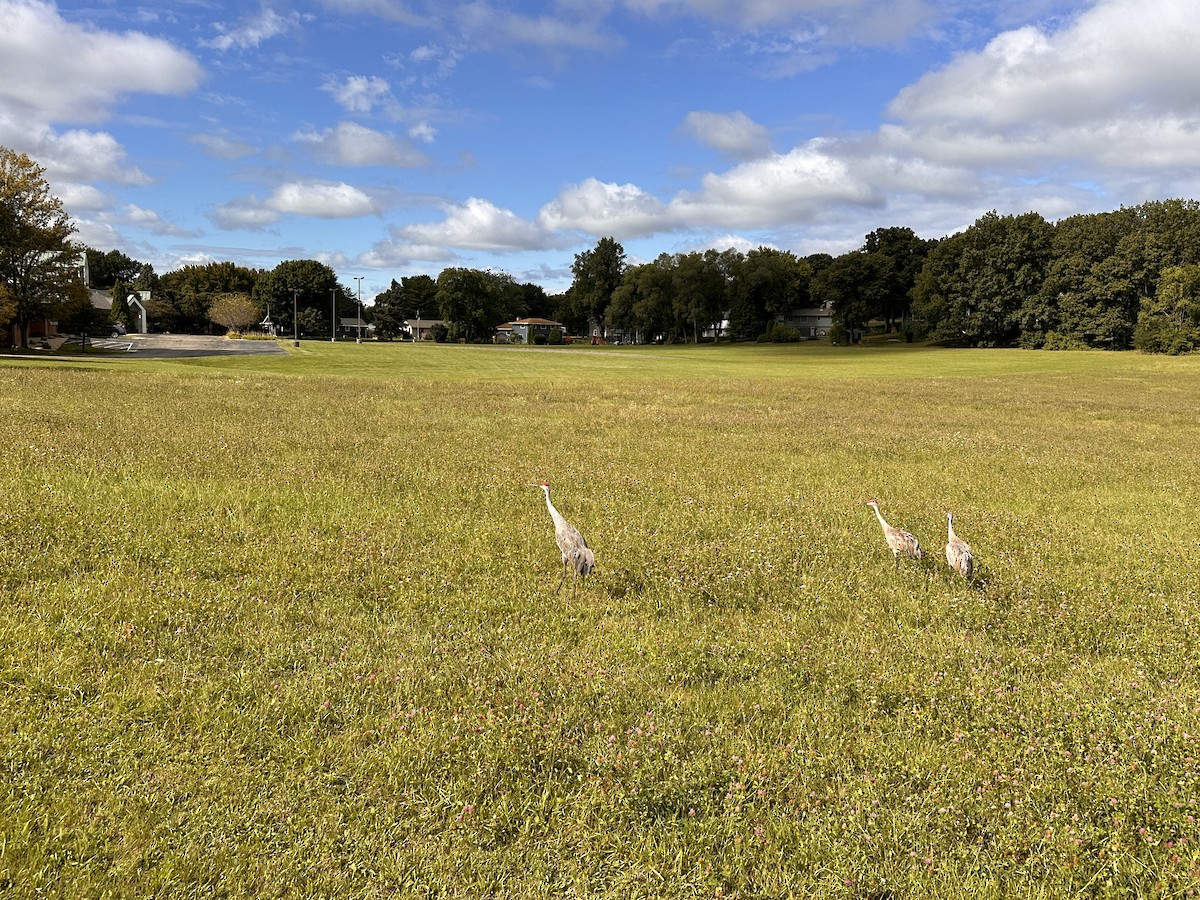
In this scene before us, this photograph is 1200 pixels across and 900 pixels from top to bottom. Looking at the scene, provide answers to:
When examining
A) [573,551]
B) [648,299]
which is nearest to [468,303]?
[648,299]

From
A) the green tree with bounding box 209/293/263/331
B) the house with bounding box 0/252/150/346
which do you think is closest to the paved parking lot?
the house with bounding box 0/252/150/346

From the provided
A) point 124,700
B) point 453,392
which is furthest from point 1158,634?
point 453,392

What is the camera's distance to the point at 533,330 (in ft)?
484

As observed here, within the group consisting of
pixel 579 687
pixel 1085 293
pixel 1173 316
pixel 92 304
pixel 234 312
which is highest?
pixel 234 312

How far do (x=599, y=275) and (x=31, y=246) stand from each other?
105780mm

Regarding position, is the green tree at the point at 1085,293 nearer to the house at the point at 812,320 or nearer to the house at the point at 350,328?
the house at the point at 812,320

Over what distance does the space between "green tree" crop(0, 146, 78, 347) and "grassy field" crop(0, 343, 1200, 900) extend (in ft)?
183

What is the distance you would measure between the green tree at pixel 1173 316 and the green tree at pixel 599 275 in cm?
9461

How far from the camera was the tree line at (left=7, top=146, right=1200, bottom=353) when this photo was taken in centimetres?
5725

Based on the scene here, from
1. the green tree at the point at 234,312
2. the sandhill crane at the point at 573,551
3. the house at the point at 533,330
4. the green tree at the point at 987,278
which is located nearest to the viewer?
the sandhill crane at the point at 573,551

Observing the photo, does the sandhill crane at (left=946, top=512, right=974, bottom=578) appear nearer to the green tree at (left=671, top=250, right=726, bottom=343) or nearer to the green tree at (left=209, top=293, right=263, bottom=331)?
the green tree at (left=671, top=250, right=726, bottom=343)

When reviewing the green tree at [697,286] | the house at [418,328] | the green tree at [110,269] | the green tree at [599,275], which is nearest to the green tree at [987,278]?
the green tree at [697,286]

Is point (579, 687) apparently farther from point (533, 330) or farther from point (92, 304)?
point (533, 330)

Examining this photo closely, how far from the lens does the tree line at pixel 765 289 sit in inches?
2254
